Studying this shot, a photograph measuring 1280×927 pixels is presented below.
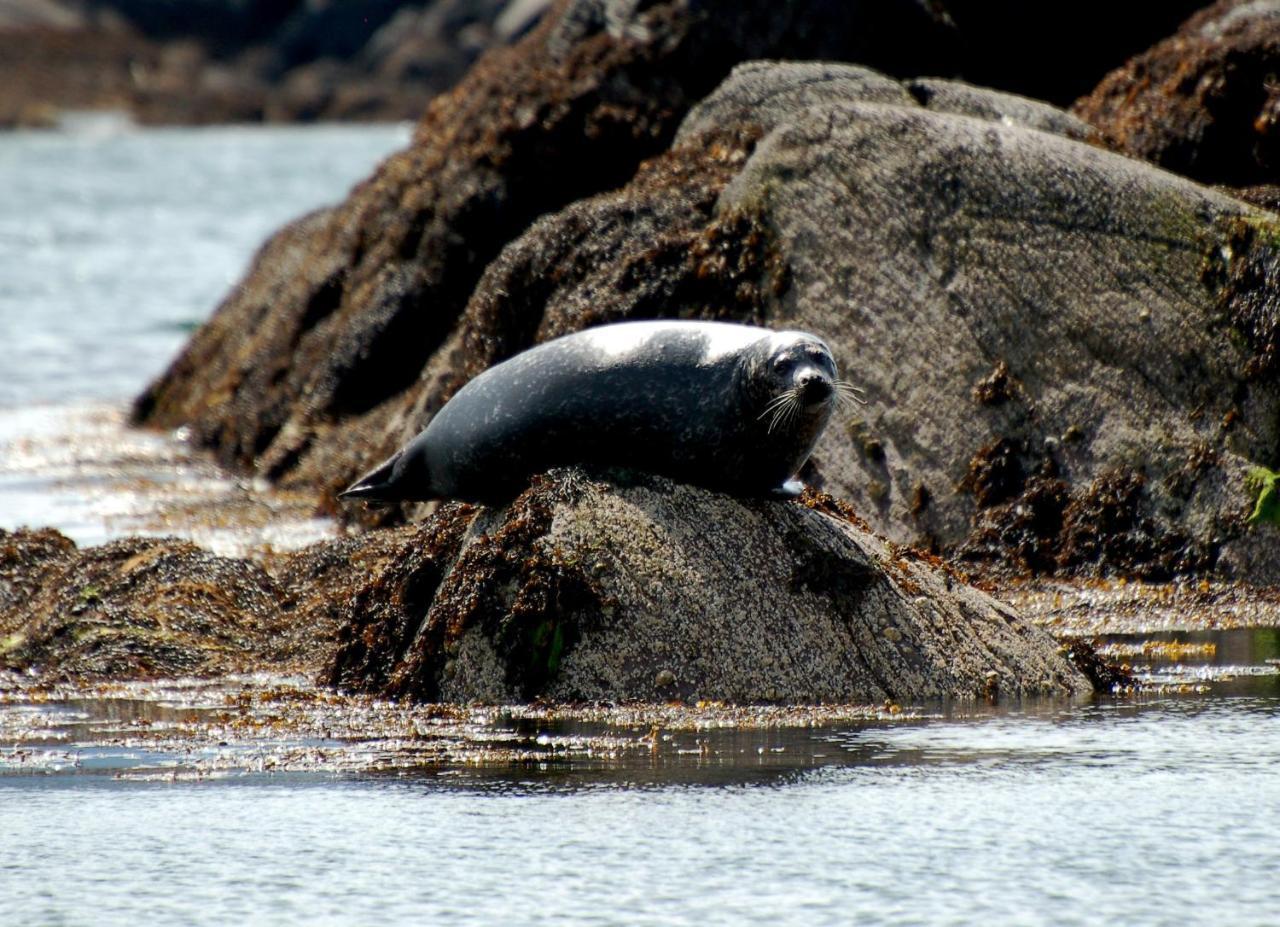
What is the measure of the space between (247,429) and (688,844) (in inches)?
352

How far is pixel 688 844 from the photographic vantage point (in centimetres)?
418

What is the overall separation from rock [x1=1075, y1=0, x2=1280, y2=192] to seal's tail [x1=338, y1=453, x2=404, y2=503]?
501 cm

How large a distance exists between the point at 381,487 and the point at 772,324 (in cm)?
240

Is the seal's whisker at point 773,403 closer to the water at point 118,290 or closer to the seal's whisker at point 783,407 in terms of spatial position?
the seal's whisker at point 783,407

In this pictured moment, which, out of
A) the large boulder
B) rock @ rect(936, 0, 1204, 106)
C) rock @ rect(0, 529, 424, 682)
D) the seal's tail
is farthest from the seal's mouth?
rock @ rect(936, 0, 1204, 106)

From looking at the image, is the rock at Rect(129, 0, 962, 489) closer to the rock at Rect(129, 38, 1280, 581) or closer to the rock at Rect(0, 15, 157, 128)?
the rock at Rect(129, 38, 1280, 581)

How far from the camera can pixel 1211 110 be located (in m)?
10.8

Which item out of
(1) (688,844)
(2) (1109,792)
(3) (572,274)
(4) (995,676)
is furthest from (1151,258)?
(1) (688,844)

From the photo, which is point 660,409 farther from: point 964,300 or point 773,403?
point 964,300

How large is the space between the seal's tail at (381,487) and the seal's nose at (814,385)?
171 centimetres

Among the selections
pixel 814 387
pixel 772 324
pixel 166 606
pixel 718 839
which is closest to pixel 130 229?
pixel 772 324

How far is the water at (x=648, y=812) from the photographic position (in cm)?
387

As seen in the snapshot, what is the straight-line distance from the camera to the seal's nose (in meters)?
5.81

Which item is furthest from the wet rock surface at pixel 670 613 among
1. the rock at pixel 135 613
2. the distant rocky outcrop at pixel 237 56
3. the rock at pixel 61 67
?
the rock at pixel 61 67
